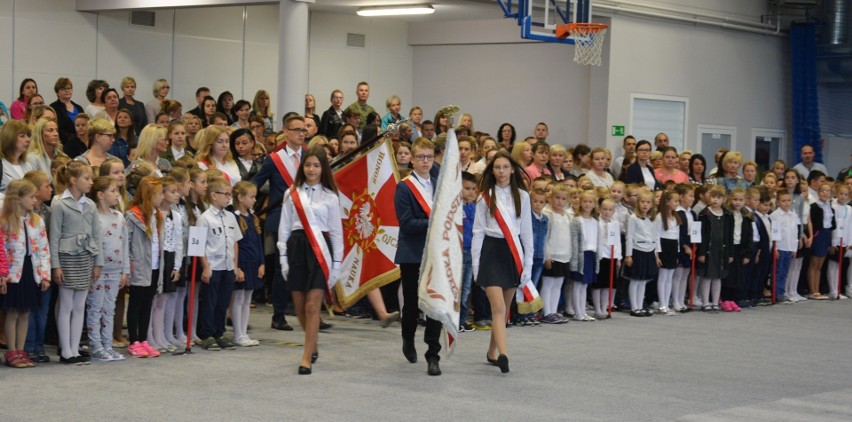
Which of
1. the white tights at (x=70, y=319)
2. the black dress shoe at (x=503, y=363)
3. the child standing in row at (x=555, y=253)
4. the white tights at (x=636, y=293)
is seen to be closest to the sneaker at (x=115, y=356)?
the white tights at (x=70, y=319)

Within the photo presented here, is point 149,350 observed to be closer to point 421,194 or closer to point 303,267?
point 303,267

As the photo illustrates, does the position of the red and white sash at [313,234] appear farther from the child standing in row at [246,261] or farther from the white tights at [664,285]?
the white tights at [664,285]

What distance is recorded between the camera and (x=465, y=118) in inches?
687

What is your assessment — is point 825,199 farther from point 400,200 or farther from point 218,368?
point 218,368

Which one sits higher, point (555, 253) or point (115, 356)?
point (555, 253)

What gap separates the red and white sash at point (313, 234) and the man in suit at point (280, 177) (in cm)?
244

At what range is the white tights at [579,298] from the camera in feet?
42.9

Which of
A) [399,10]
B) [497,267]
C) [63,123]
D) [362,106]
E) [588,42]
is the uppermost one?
[399,10]

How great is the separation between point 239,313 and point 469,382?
267cm

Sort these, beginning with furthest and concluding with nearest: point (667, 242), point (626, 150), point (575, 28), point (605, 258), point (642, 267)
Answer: point (626, 150), point (575, 28), point (667, 242), point (642, 267), point (605, 258)

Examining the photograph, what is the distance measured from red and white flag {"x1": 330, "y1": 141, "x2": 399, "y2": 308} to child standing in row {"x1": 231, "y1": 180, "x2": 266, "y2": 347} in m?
1.24

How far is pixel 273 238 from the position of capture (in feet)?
40.1

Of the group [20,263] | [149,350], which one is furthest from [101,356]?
[20,263]

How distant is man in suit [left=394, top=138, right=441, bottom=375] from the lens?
377 inches
